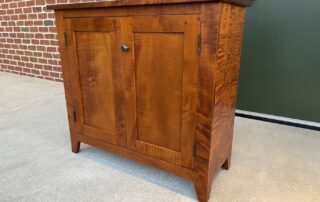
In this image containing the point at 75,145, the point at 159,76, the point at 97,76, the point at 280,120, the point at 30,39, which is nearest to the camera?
the point at 159,76

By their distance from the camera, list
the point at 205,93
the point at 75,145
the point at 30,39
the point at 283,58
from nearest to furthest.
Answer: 1. the point at 205,93
2. the point at 75,145
3. the point at 283,58
4. the point at 30,39

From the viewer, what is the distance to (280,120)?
6.31 ft

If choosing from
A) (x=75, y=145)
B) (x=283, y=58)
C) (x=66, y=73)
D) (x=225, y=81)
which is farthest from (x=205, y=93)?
(x=283, y=58)

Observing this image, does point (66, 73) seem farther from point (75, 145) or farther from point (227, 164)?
point (227, 164)

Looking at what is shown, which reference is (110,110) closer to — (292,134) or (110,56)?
(110,56)

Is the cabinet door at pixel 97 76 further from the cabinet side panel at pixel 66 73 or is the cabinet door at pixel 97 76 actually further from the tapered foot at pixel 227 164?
the tapered foot at pixel 227 164

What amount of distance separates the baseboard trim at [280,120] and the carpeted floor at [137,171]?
0.06 meters

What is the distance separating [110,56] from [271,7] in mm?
1288

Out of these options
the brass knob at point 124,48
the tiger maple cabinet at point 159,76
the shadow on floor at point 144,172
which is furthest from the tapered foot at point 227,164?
the brass knob at point 124,48

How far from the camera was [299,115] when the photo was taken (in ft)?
6.13

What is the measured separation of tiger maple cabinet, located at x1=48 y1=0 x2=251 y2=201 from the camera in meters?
0.95

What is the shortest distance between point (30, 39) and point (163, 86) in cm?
284

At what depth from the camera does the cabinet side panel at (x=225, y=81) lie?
3.14 feet

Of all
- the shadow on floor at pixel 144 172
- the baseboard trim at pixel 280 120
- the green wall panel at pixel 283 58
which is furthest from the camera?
the baseboard trim at pixel 280 120
